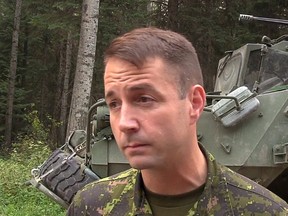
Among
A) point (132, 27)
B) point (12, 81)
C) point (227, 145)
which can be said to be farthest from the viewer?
point (12, 81)

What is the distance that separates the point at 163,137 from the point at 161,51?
0.23m

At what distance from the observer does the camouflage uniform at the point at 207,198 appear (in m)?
1.57

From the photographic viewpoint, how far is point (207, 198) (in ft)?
5.12

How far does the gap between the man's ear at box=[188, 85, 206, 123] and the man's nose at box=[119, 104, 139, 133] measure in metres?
0.16

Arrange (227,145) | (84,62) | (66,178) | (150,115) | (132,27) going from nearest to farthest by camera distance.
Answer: (150,115) < (227,145) < (66,178) < (84,62) < (132,27)

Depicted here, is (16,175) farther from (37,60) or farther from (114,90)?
(37,60)

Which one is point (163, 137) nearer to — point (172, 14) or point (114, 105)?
point (114, 105)

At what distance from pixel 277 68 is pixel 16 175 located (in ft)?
15.9

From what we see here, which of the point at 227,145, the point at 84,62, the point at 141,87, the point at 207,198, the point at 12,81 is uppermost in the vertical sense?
the point at 141,87

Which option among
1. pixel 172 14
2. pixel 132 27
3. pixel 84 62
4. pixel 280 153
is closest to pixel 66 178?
pixel 280 153

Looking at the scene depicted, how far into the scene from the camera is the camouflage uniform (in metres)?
1.57

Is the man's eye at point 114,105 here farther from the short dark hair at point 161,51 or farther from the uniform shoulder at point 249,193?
the uniform shoulder at point 249,193

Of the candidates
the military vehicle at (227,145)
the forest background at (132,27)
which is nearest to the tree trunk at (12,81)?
the forest background at (132,27)

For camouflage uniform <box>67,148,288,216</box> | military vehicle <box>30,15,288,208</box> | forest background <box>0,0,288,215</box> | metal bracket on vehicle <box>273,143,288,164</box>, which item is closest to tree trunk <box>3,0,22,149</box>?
forest background <box>0,0,288,215</box>
